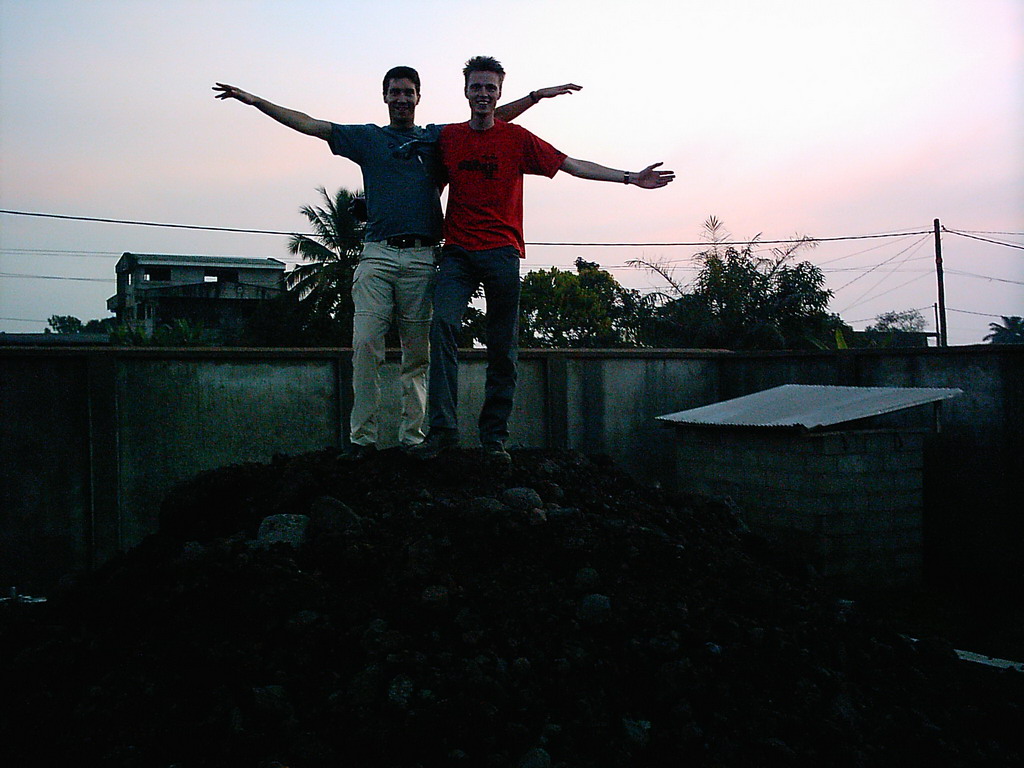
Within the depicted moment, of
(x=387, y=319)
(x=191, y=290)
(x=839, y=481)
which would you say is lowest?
(x=839, y=481)

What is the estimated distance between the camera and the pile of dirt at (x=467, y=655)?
234 cm

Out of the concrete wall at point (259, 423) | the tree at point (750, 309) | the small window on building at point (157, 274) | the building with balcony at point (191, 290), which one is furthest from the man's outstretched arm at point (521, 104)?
the small window on building at point (157, 274)

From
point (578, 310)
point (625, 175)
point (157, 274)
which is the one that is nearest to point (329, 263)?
point (578, 310)

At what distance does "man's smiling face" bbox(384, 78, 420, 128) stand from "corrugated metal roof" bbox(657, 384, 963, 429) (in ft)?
9.97

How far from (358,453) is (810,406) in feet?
11.1

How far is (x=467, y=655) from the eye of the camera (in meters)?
2.62

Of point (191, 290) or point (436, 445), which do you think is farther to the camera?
point (191, 290)

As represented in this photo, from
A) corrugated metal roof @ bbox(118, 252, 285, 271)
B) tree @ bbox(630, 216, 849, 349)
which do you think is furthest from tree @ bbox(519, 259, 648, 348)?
corrugated metal roof @ bbox(118, 252, 285, 271)

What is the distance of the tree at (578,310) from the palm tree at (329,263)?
4.32 metres

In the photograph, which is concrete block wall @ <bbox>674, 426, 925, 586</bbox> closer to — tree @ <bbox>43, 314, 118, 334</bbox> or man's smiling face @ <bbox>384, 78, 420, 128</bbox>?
man's smiling face @ <bbox>384, 78, 420, 128</bbox>

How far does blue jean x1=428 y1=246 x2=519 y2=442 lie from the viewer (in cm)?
390

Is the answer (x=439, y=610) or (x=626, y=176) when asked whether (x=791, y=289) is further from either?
(x=439, y=610)

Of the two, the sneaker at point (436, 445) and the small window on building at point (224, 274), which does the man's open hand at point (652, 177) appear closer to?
the sneaker at point (436, 445)

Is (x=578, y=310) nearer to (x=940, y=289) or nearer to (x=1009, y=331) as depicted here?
(x=940, y=289)
